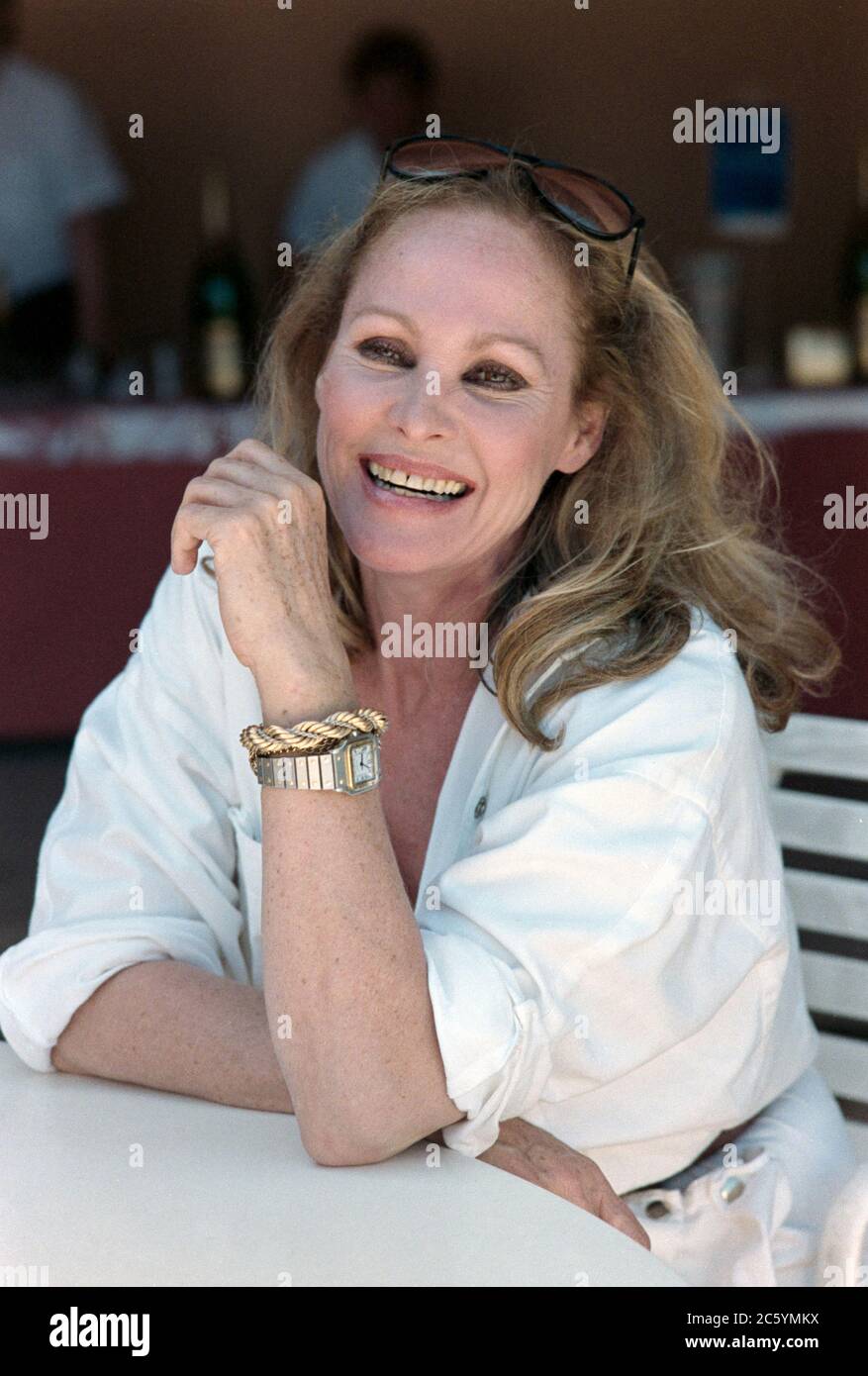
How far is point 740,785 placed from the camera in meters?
1.57

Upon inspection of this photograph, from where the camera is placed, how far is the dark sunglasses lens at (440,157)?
1.77 meters

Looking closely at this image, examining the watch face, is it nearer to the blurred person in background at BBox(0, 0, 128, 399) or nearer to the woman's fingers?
the woman's fingers

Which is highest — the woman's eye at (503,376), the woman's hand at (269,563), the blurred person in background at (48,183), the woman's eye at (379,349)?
the blurred person in background at (48,183)

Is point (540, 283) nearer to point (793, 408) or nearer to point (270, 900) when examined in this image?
point (270, 900)

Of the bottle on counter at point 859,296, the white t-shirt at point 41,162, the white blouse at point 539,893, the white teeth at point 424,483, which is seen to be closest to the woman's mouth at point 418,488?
the white teeth at point 424,483

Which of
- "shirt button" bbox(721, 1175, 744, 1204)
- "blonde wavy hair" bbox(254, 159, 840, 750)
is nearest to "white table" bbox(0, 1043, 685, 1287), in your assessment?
"shirt button" bbox(721, 1175, 744, 1204)

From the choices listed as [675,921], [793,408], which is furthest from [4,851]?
[675,921]

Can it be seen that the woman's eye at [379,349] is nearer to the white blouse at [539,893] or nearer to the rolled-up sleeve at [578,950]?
the white blouse at [539,893]

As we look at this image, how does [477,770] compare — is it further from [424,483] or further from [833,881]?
[833,881]

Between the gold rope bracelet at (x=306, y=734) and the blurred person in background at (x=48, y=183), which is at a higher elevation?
the blurred person in background at (x=48, y=183)

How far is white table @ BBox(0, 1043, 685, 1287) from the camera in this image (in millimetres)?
1100

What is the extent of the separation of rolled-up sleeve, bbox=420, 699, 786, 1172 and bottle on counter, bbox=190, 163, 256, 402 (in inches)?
118

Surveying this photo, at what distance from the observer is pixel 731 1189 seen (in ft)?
5.36

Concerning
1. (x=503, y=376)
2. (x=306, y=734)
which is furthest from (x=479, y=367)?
(x=306, y=734)
